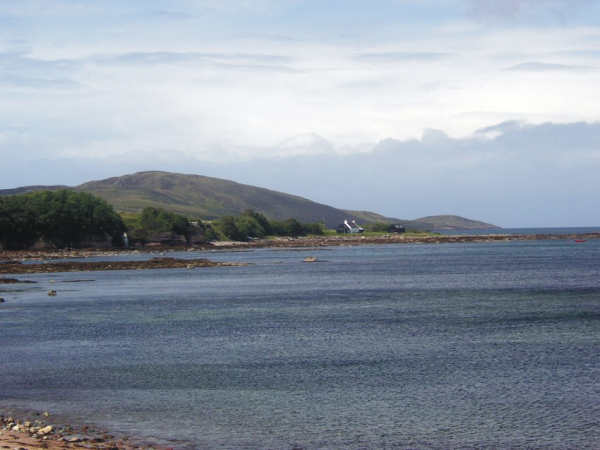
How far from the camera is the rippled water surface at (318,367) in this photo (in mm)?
22812

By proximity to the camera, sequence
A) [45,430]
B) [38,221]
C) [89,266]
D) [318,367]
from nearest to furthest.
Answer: [45,430]
[318,367]
[89,266]
[38,221]

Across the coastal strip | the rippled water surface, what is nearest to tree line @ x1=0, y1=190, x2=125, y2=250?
the coastal strip

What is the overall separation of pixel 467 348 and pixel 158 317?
82.5 feet

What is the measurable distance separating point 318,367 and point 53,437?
1472 cm

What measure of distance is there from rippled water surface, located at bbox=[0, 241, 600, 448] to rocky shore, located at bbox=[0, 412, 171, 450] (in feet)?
3.61

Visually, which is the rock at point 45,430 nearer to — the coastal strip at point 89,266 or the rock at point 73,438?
the rock at point 73,438

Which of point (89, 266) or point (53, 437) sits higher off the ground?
point (89, 266)

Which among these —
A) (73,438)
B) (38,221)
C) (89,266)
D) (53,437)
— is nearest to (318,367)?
(73,438)

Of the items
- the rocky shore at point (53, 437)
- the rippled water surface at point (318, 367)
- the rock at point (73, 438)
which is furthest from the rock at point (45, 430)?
the rippled water surface at point (318, 367)

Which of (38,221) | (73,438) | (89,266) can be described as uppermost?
(38,221)

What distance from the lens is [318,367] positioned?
33.2m

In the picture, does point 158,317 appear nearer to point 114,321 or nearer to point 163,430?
point 114,321

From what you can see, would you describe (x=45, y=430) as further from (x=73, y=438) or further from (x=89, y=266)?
(x=89, y=266)

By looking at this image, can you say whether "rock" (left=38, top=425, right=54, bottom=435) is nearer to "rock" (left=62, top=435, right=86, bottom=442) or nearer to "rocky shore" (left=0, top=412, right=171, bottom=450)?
"rocky shore" (left=0, top=412, right=171, bottom=450)
